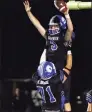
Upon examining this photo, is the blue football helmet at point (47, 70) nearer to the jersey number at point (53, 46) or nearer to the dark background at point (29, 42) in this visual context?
the jersey number at point (53, 46)

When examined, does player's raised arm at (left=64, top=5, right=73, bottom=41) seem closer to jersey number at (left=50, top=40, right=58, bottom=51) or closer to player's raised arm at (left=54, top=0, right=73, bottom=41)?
player's raised arm at (left=54, top=0, right=73, bottom=41)

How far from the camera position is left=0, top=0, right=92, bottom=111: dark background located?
10781 mm

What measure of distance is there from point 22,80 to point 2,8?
4.73 ft

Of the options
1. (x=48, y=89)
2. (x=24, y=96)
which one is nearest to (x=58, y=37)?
(x=48, y=89)

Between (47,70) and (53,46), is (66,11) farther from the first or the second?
(47,70)

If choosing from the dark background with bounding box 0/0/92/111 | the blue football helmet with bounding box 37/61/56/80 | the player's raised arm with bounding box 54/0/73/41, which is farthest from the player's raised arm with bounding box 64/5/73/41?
the dark background with bounding box 0/0/92/111

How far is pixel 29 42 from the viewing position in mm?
11328

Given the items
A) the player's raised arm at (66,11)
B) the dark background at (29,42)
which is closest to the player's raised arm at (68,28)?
the player's raised arm at (66,11)

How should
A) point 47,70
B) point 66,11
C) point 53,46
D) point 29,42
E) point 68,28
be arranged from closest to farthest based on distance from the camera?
1. point 47,70
2. point 66,11
3. point 68,28
4. point 53,46
5. point 29,42

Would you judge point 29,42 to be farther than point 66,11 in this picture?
Yes

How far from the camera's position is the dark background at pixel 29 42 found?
10.8 m

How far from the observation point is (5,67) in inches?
438

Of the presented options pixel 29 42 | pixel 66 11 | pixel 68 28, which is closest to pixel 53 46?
pixel 68 28

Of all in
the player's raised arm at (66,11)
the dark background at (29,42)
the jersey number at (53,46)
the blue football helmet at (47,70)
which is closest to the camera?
the blue football helmet at (47,70)
